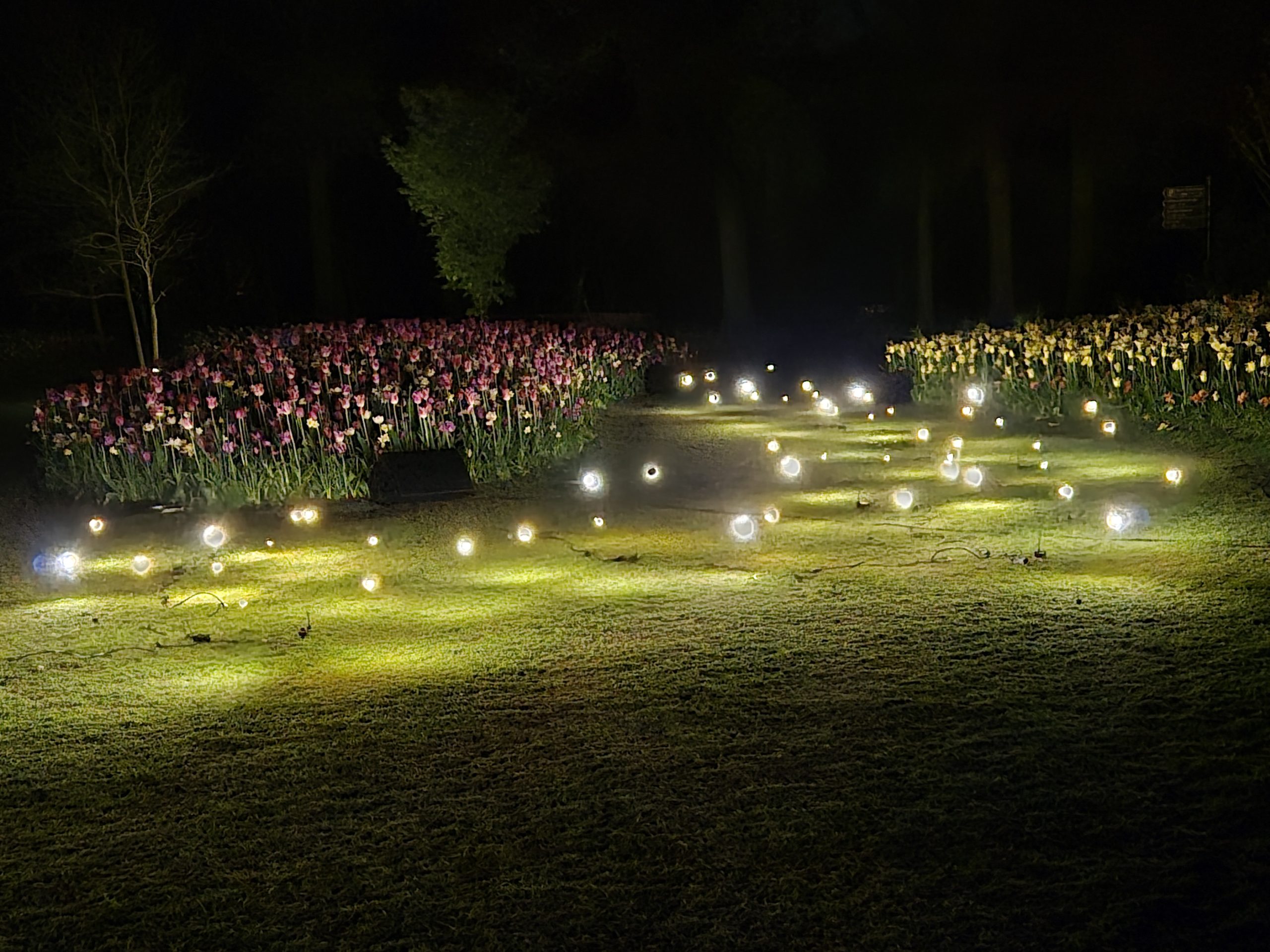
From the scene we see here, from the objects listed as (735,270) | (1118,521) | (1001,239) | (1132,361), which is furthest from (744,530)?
(735,270)

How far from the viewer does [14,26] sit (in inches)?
Answer: 1141

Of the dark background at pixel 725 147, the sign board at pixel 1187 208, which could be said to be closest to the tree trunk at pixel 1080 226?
the dark background at pixel 725 147

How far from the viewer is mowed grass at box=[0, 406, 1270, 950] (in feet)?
10.9

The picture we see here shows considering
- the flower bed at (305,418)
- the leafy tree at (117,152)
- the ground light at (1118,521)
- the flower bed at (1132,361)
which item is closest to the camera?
the ground light at (1118,521)

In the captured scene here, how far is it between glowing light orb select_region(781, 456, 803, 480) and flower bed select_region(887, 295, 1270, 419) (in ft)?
12.3

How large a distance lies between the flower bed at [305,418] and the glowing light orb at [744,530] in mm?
2878

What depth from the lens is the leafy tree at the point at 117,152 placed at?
1939cm

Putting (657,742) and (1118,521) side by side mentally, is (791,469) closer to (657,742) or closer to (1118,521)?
(1118,521)

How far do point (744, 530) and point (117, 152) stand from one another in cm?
1596

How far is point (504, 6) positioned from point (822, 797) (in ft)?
79.1

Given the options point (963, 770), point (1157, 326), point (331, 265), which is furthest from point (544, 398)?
point (331, 265)

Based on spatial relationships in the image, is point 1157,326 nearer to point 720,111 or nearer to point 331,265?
point 720,111

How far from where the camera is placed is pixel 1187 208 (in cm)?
2083

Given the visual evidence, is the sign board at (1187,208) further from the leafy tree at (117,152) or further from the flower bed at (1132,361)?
the leafy tree at (117,152)
